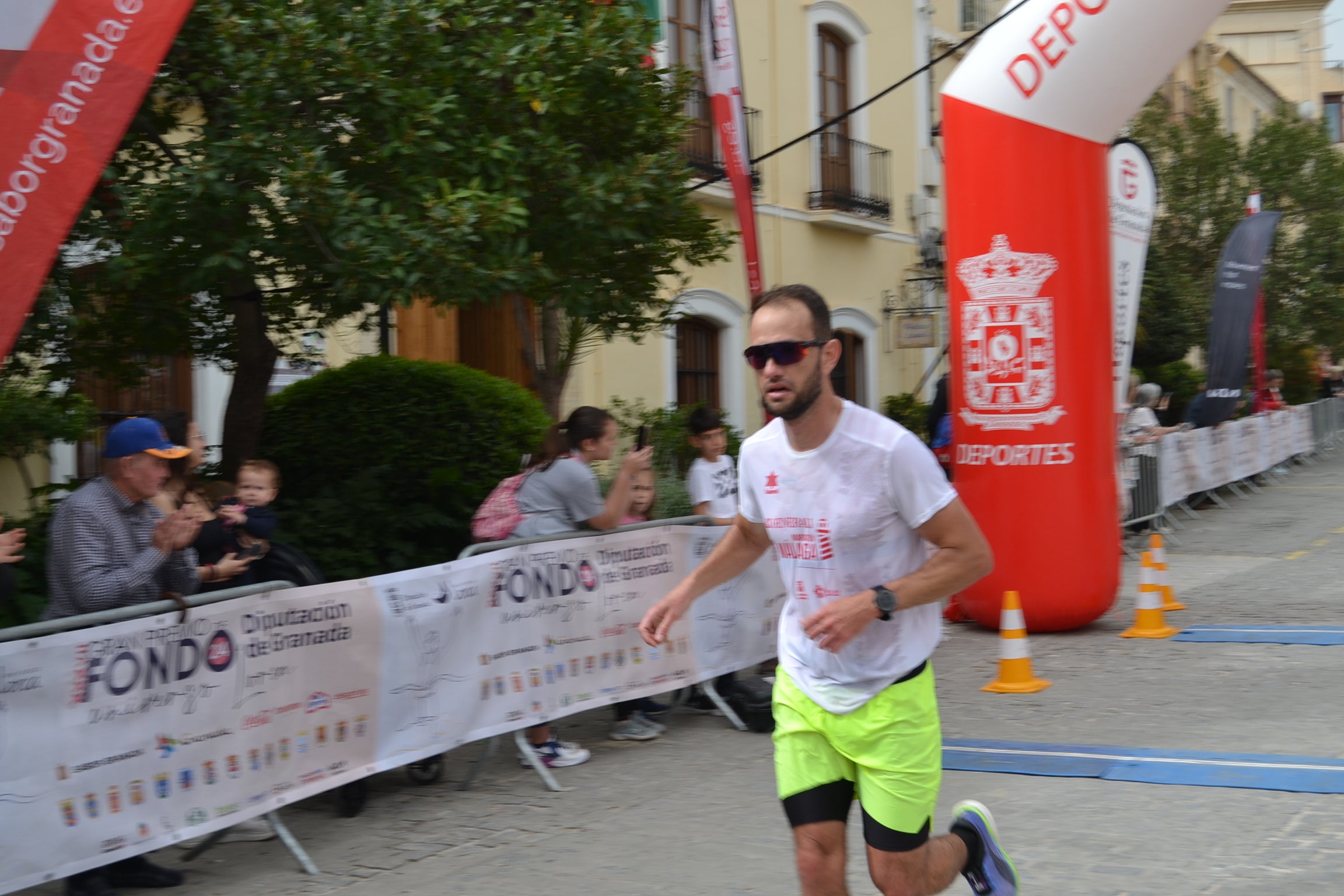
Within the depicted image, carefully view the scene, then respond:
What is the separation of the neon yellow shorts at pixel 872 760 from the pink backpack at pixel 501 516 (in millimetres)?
3578

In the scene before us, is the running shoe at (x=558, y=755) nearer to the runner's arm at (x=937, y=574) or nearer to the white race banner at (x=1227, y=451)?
the runner's arm at (x=937, y=574)

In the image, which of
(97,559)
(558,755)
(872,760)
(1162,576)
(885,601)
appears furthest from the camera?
(1162,576)

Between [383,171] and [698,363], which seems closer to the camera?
[383,171]

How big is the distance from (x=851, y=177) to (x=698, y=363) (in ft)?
15.1

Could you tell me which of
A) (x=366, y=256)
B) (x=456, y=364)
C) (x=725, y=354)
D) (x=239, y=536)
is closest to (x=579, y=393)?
(x=725, y=354)

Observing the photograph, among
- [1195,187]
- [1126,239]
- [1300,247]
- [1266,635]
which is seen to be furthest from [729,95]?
[1300,247]

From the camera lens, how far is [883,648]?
3.63m

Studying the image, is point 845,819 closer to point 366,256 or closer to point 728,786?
point 728,786

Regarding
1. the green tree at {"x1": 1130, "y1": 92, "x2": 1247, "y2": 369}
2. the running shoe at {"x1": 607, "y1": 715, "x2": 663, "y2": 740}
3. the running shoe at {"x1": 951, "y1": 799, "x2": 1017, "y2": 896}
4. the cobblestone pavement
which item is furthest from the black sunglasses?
the green tree at {"x1": 1130, "y1": 92, "x2": 1247, "y2": 369}

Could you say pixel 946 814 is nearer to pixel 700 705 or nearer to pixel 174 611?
pixel 700 705

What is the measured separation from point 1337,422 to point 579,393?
733 inches

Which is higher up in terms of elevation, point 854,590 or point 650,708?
point 854,590

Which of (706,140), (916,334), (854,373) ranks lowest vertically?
(854,373)

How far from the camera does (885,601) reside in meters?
3.48
